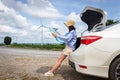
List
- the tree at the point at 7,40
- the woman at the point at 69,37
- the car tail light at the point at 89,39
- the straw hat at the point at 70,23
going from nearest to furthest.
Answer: the car tail light at the point at 89,39
the woman at the point at 69,37
the straw hat at the point at 70,23
the tree at the point at 7,40

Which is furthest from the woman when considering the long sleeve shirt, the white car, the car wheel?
the car wheel

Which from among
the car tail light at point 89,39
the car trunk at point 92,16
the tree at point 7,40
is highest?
the car trunk at point 92,16

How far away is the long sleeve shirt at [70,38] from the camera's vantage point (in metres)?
8.59

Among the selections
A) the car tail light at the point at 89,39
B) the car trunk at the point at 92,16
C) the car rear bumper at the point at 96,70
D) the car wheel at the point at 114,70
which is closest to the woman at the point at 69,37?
the car trunk at the point at 92,16

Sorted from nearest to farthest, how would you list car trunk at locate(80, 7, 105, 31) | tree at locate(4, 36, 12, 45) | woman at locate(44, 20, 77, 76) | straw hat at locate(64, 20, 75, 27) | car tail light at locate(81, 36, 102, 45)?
car tail light at locate(81, 36, 102, 45) → car trunk at locate(80, 7, 105, 31) → woman at locate(44, 20, 77, 76) → straw hat at locate(64, 20, 75, 27) → tree at locate(4, 36, 12, 45)

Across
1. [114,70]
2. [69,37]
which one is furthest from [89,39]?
[69,37]

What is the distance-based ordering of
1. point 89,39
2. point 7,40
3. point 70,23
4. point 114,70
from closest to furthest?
point 114,70, point 89,39, point 70,23, point 7,40

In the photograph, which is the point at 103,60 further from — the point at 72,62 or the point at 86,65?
the point at 72,62

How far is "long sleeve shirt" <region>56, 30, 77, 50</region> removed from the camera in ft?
28.2

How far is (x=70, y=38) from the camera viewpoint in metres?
8.65

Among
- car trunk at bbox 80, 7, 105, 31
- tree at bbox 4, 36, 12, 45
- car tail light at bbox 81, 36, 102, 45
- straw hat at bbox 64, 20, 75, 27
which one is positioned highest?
car trunk at bbox 80, 7, 105, 31

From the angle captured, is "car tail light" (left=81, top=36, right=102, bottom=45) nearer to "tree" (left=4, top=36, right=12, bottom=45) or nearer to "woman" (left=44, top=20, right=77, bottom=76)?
"woman" (left=44, top=20, right=77, bottom=76)

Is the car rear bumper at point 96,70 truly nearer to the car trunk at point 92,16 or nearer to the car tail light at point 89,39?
the car tail light at point 89,39

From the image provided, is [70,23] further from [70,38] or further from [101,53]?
[101,53]
